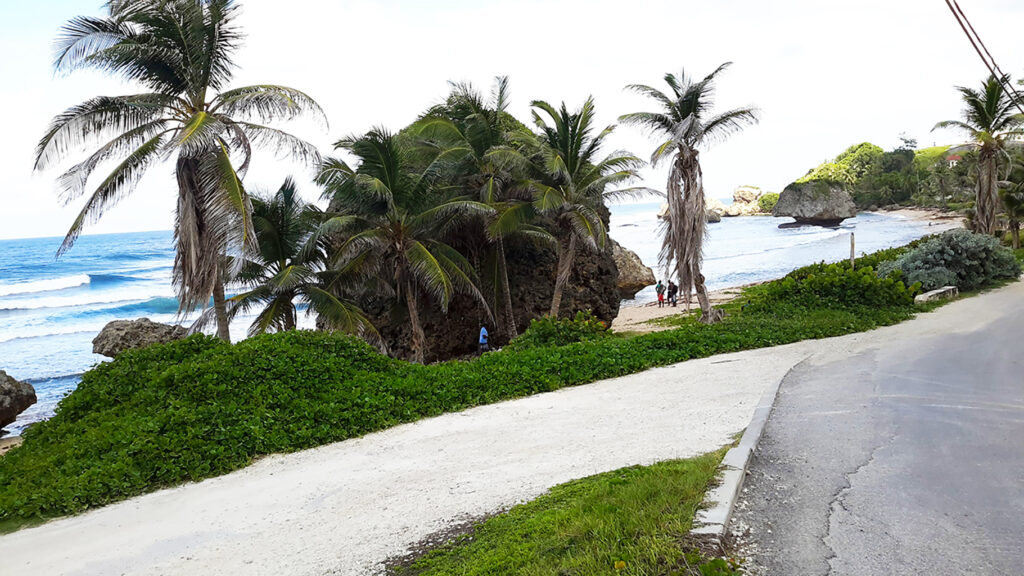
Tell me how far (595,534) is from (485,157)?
16.5 meters

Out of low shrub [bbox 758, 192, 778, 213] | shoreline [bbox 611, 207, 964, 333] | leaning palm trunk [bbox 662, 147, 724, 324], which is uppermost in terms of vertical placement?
low shrub [bbox 758, 192, 778, 213]

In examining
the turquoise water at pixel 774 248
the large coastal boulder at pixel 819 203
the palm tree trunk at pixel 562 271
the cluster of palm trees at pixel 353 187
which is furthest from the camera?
the large coastal boulder at pixel 819 203

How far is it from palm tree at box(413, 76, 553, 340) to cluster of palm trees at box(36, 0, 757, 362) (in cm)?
6

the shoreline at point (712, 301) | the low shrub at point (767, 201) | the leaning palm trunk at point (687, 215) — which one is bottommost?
the shoreline at point (712, 301)

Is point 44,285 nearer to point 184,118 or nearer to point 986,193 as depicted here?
point 184,118

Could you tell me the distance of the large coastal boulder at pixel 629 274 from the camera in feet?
131

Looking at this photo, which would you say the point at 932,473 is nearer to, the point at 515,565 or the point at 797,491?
the point at 797,491

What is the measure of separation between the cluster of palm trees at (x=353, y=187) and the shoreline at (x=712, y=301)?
4482mm

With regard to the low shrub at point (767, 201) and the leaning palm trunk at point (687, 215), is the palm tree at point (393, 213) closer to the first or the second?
the leaning palm trunk at point (687, 215)

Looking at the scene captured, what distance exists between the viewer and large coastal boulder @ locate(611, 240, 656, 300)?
40062 mm

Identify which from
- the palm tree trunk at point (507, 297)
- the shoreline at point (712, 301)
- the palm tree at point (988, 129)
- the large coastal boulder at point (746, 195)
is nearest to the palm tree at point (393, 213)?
the palm tree trunk at point (507, 297)

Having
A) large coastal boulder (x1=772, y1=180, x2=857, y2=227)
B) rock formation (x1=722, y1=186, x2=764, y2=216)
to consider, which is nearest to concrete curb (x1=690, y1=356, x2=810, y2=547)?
large coastal boulder (x1=772, y1=180, x2=857, y2=227)

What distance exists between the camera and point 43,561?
621 cm

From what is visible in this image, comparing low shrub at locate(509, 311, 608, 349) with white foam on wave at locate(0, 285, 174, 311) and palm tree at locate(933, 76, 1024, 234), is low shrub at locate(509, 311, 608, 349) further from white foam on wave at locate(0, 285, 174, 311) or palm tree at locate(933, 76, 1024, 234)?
white foam on wave at locate(0, 285, 174, 311)
